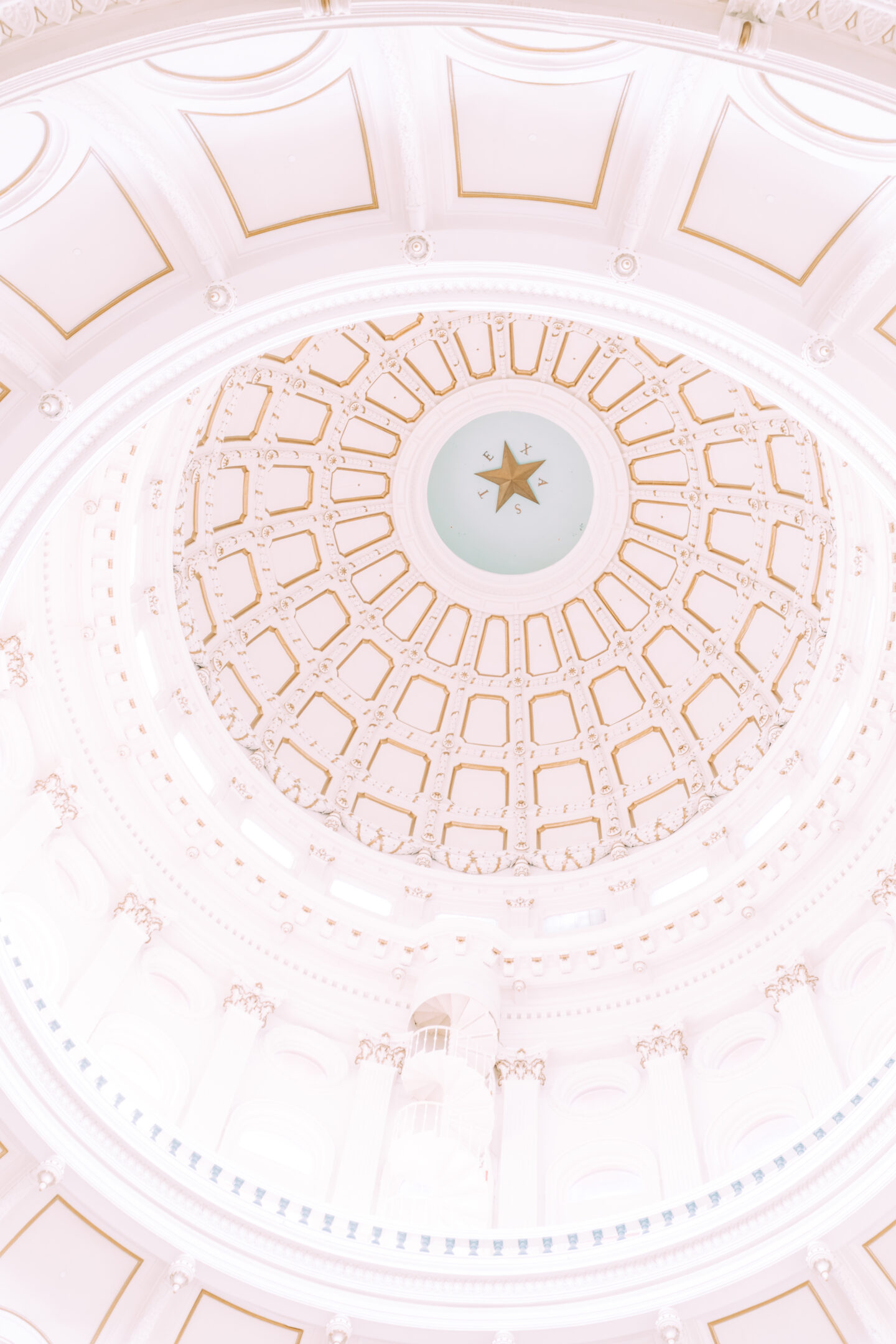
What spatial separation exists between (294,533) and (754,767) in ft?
39.7

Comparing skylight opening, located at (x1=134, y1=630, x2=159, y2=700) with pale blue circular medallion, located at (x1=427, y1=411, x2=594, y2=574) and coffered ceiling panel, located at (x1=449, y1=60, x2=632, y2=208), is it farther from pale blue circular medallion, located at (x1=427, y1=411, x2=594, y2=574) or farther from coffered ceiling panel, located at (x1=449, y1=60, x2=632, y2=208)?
coffered ceiling panel, located at (x1=449, y1=60, x2=632, y2=208)

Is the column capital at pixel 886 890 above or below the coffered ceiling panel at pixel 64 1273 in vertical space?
above

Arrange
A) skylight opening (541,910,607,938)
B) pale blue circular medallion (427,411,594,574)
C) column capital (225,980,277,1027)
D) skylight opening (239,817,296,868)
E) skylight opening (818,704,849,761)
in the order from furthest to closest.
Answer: pale blue circular medallion (427,411,594,574) → skylight opening (541,910,607,938) → skylight opening (239,817,296,868) → skylight opening (818,704,849,761) → column capital (225,980,277,1027)

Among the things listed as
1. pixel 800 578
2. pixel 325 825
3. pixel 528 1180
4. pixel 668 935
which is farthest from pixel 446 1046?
pixel 800 578

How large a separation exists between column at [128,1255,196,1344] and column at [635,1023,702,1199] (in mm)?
7184

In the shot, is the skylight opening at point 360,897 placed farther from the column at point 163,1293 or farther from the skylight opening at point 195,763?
the column at point 163,1293

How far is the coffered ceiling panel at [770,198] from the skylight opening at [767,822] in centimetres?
1322

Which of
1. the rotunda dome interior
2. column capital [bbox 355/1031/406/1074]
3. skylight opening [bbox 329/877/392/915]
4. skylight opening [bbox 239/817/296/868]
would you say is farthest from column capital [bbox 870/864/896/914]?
skylight opening [bbox 239/817/296/868]

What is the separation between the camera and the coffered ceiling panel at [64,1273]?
14039 millimetres

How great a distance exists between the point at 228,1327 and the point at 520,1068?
7.35 meters

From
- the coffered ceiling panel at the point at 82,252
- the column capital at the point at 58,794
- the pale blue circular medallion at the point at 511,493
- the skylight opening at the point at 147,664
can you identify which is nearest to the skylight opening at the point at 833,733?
the pale blue circular medallion at the point at 511,493

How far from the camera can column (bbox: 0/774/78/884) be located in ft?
57.6

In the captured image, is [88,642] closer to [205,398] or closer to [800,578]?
[205,398]

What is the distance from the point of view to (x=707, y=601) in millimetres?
26766
